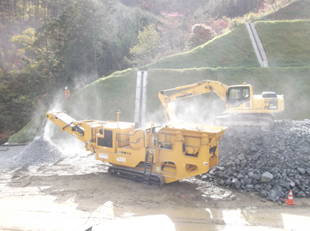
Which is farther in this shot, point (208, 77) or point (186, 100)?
point (208, 77)

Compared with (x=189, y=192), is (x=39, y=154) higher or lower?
higher

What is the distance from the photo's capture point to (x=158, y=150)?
7.97m

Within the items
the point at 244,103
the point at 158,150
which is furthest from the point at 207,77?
the point at 158,150

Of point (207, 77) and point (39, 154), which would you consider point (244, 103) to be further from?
point (39, 154)

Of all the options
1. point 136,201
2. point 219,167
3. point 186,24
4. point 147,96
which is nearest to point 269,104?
point 219,167

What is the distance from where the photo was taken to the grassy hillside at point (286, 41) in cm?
2016

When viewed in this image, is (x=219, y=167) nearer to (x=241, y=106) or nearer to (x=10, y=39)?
(x=241, y=106)

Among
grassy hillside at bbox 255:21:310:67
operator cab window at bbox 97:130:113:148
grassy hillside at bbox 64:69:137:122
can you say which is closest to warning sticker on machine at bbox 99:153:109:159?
operator cab window at bbox 97:130:113:148

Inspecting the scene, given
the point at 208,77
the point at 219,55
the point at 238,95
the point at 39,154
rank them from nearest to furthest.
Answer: the point at 238,95
the point at 39,154
the point at 208,77
the point at 219,55

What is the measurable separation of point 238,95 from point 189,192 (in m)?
5.22

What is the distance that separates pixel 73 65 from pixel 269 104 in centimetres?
2060

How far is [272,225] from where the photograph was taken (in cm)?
607

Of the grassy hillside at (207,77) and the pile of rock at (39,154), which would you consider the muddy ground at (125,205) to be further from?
the grassy hillside at (207,77)

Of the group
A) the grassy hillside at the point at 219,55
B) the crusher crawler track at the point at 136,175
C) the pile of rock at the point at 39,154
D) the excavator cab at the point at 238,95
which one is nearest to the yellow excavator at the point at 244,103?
the excavator cab at the point at 238,95
